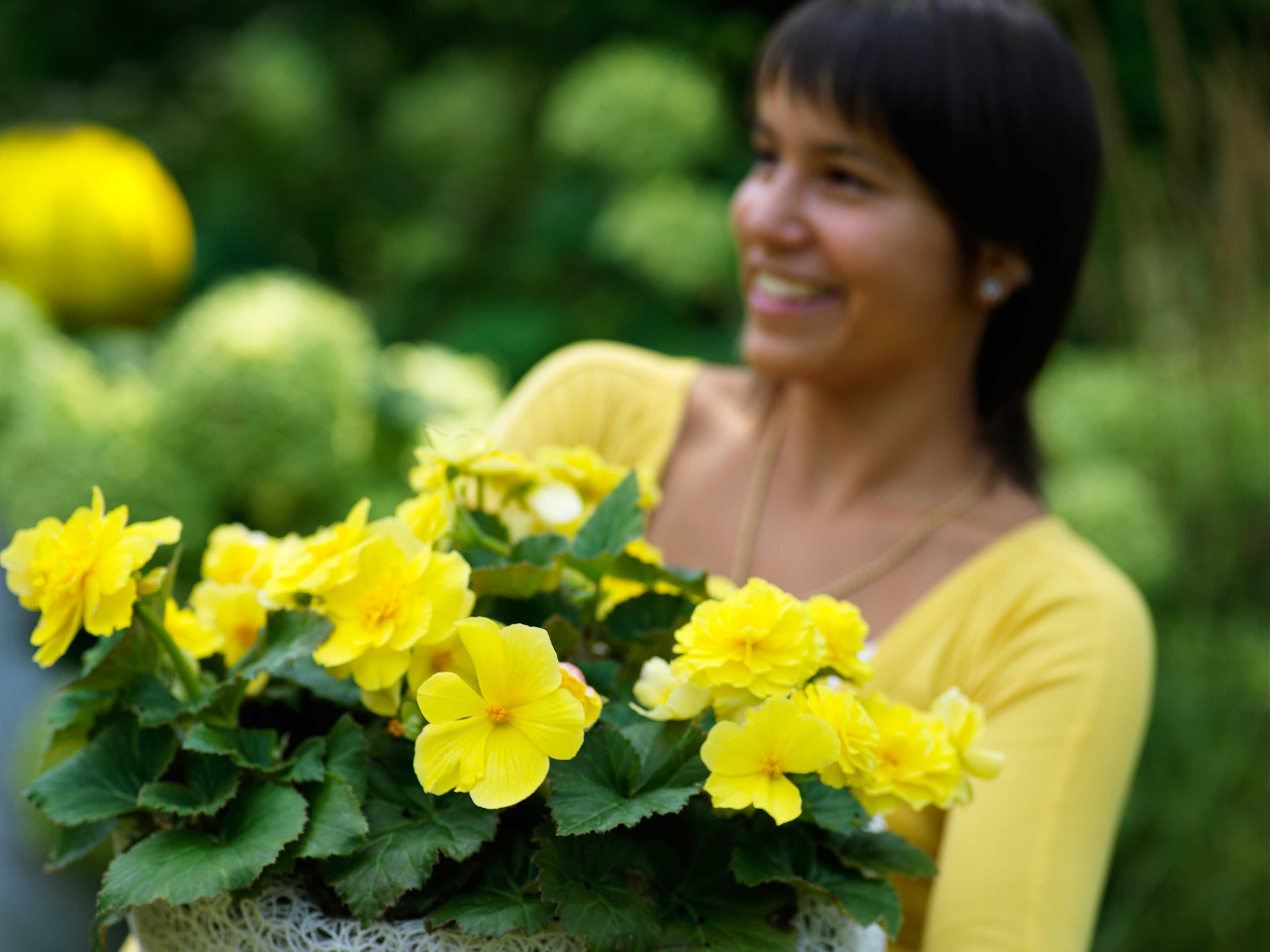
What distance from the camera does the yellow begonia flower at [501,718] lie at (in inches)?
16.1

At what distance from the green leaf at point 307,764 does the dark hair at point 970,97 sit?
64cm

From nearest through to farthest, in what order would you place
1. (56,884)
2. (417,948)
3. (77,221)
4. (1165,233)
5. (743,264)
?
(417,948), (743,264), (77,221), (56,884), (1165,233)

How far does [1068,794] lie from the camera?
0.83 meters

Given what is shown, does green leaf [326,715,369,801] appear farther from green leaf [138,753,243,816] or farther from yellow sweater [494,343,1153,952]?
yellow sweater [494,343,1153,952]

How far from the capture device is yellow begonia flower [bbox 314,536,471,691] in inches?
17.4

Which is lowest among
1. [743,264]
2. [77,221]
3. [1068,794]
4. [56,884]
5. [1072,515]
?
[56,884]

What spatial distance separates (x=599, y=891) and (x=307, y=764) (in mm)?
121

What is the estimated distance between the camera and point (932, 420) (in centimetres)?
107

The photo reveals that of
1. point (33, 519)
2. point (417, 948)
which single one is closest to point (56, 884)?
point (33, 519)

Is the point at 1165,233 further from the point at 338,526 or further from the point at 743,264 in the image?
the point at 338,526

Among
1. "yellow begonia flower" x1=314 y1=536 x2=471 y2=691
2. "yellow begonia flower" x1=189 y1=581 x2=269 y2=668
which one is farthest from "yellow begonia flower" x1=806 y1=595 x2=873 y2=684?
"yellow begonia flower" x1=189 y1=581 x2=269 y2=668

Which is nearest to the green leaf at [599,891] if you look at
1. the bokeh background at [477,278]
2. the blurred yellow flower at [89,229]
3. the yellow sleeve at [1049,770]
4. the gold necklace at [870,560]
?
the yellow sleeve at [1049,770]

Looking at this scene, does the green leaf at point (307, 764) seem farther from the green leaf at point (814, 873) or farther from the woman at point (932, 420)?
the woman at point (932, 420)

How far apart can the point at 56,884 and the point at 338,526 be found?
1289 mm
